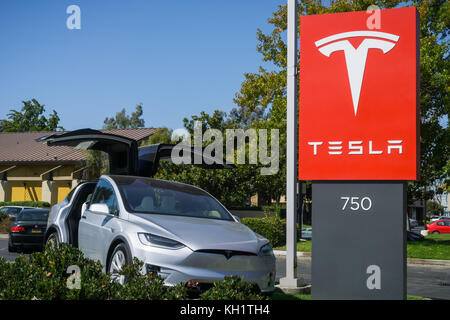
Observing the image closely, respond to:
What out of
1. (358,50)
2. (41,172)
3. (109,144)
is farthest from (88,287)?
(41,172)

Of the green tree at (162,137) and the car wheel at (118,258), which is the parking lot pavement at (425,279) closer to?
the car wheel at (118,258)

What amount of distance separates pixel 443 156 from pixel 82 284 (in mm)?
23310

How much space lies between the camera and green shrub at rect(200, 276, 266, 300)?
15.5 ft

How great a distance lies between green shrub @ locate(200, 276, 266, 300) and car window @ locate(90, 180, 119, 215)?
131 inches

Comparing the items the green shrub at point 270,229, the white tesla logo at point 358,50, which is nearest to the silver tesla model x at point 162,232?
the white tesla logo at point 358,50

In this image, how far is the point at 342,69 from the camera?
7.50 metres

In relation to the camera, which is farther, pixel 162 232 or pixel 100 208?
pixel 100 208

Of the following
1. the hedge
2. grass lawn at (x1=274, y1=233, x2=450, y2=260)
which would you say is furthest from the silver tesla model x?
grass lawn at (x1=274, y1=233, x2=450, y2=260)

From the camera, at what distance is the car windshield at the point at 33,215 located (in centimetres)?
1889

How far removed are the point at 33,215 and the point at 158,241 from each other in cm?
1362

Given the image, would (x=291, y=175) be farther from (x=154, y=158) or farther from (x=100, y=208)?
(x=154, y=158)

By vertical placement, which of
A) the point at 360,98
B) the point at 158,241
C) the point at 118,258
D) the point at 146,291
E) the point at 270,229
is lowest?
the point at 270,229

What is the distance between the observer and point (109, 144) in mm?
13125
